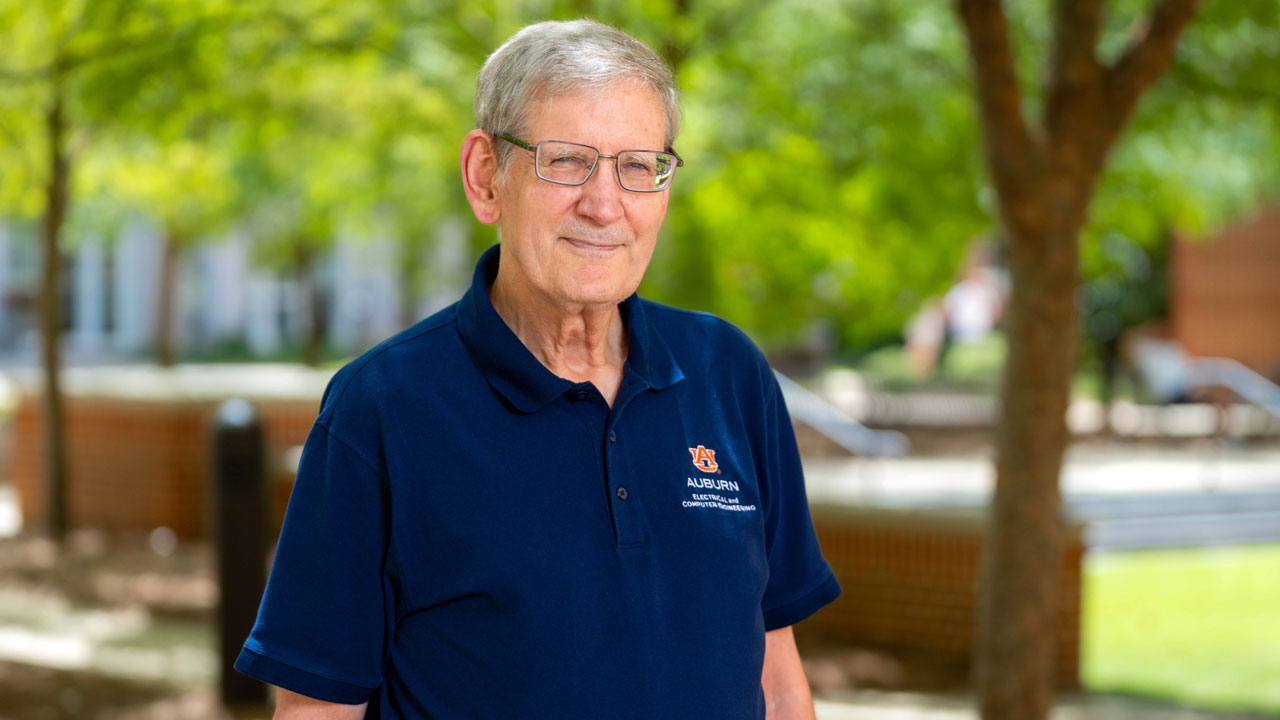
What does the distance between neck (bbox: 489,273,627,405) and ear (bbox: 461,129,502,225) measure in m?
0.10

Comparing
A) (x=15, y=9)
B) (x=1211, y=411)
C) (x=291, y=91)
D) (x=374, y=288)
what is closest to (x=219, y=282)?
(x=374, y=288)

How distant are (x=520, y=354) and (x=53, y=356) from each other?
1042cm

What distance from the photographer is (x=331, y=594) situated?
1.77 metres

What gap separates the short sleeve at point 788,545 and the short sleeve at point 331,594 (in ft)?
2.11

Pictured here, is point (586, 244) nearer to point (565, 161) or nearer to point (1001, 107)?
point (565, 161)

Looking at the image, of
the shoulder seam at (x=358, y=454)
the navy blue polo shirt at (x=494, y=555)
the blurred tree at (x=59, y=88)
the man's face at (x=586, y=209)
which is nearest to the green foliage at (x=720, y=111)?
the blurred tree at (x=59, y=88)

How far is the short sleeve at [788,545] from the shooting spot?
2.15 meters

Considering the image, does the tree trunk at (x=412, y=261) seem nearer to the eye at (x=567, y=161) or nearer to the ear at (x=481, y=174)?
the ear at (x=481, y=174)

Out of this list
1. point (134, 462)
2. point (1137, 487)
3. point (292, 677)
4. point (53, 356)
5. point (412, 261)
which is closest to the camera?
point (292, 677)

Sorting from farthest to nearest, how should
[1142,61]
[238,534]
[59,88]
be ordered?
[59,88]
[238,534]
[1142,61]

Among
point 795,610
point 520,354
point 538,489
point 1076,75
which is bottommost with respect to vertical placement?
point 795,610

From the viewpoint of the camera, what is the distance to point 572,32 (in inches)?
73.9

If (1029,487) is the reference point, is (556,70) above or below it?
above

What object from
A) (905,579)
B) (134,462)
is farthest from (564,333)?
(134,462)
